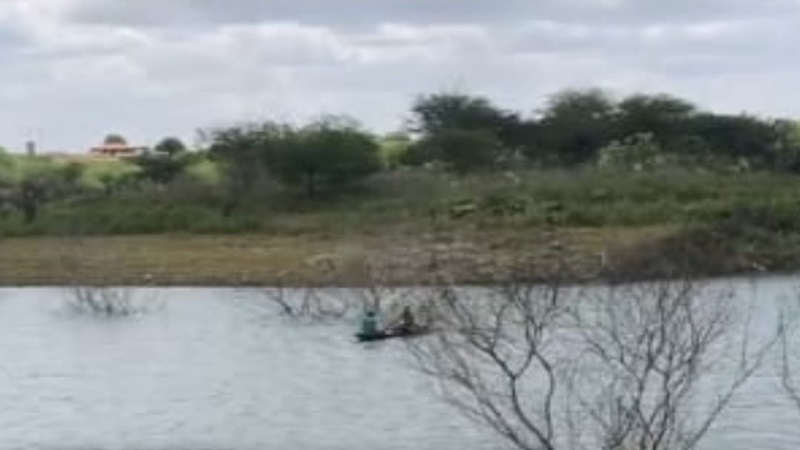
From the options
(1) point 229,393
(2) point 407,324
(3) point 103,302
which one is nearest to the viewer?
(1) point 229,393

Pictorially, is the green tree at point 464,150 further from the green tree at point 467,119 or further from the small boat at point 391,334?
the small boat at point 391,334

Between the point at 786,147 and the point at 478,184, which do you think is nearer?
the point at 478,184

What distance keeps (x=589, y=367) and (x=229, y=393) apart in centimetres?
940

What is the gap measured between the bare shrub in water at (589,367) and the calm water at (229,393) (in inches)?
35.3

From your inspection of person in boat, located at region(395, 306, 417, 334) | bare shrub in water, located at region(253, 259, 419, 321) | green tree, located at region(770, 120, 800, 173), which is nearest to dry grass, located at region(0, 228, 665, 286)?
bare shrub in water, located at region(253, 259, 419, 321)

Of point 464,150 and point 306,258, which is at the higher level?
point 464,150

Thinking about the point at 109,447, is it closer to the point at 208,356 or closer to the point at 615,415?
the point at 615,415

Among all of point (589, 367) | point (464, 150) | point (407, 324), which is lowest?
point (407, 324)

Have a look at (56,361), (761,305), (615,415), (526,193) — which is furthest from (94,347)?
(526,193)

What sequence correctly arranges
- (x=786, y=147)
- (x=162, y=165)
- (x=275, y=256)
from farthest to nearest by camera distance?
1. (x=162, y=165)
2. (x=786, y=147)
3. (x=275, y=256)

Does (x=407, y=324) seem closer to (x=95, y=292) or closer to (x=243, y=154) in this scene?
(x=95, y=292)

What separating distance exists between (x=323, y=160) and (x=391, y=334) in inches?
2187

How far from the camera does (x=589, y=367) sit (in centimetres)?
3897

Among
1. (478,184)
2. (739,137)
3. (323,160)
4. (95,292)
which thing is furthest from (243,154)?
(95,292)
